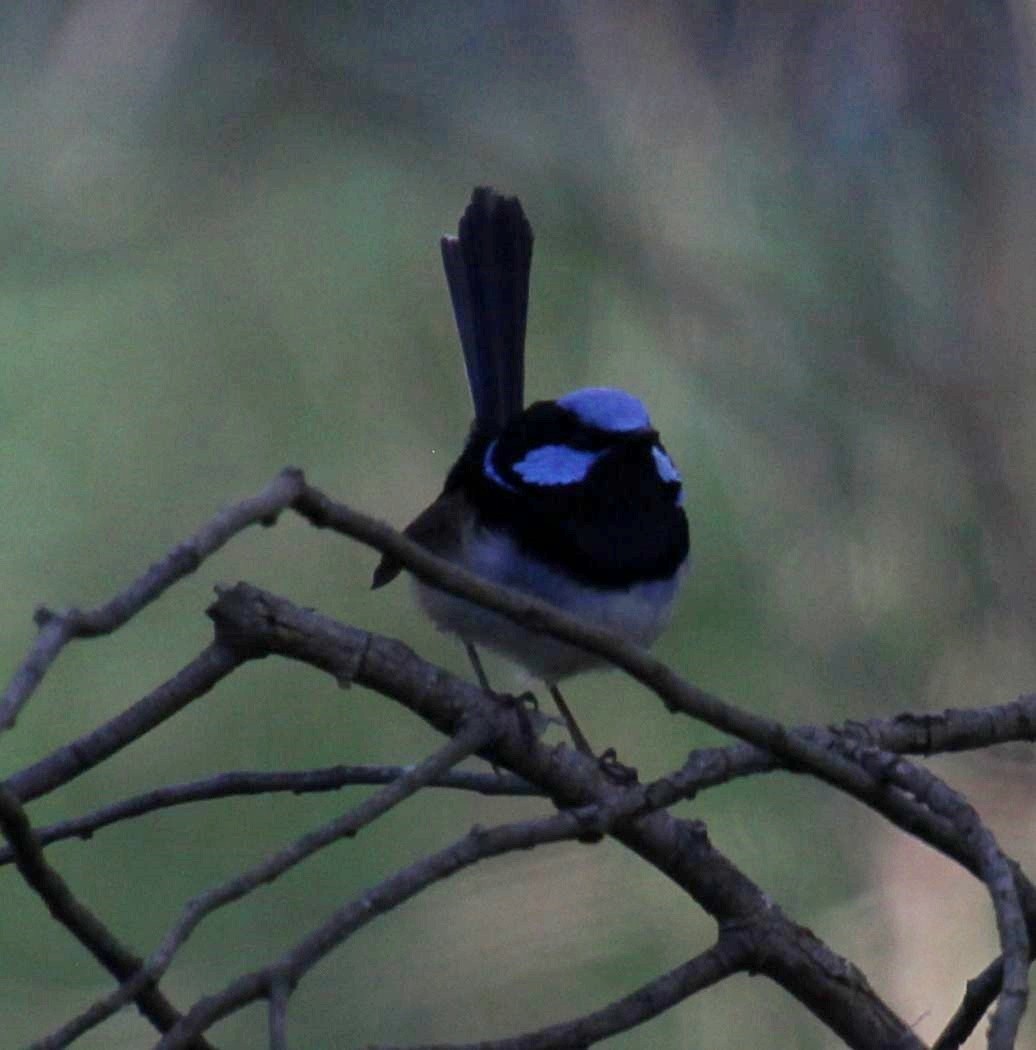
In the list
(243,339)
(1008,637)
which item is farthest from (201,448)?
(1008,637)

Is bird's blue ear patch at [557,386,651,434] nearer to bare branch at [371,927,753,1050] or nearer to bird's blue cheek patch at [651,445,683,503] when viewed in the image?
bird's blue cheek patch at [651,445,683,503]

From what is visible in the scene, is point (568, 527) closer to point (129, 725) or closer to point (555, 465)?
point (555, 465)

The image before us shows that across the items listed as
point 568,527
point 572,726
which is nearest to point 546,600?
point 568,527

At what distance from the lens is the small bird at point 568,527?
2.81 meters

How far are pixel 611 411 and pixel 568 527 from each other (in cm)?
21

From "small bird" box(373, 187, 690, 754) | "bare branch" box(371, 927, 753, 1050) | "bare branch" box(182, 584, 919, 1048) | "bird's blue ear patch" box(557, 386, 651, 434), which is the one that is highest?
"bird's blue ear patch" box(557, 386, 651, 434)

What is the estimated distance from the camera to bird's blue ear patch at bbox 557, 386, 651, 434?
2.91 meters

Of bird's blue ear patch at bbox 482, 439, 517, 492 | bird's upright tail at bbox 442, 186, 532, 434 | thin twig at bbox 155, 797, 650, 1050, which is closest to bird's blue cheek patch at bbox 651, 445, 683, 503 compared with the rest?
bird's blue ear patch at bbox 482, 439, 517, 492

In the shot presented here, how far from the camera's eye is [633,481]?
2955mm

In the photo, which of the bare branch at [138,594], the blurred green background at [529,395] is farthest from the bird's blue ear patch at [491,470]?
the bare branch at [138,594]

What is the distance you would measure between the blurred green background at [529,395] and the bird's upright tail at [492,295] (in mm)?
248

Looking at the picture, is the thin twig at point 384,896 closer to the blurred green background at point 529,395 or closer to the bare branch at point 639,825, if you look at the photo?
the bare branch at point 639,825

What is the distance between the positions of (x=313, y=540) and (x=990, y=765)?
2.14 metres

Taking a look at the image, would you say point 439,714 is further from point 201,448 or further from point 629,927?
point 201,448
